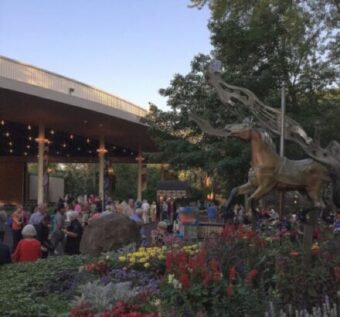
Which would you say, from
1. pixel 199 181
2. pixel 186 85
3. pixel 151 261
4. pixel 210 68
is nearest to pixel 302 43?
pixel 186 85

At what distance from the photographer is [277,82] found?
24328 millimetres

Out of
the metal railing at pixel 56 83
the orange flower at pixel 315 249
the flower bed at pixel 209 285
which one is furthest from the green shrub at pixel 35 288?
the metal railing at pixel 56 83

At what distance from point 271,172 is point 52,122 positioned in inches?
1079

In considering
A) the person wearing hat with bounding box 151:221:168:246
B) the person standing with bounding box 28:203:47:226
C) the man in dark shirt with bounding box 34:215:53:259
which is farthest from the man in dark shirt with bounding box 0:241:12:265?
the person standing with bounding box 28:203:47:226

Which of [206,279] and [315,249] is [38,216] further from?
[206,279]

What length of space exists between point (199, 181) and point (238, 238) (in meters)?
42.6

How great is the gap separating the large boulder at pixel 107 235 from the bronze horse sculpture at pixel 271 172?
231 cm

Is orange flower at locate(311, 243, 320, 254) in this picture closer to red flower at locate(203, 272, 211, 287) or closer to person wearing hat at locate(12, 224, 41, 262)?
red flower at locate(203, 272, 211, 287)

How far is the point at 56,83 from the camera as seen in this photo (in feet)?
96.5

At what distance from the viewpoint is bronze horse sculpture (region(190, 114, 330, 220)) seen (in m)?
10.3

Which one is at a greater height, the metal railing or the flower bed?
the metal railing

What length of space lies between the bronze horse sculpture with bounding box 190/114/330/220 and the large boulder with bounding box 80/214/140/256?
2313mm

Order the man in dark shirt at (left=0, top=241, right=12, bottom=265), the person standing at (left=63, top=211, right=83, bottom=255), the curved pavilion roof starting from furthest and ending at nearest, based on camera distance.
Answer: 1. the curved pavilion roof
2. the person standing at (left=63, top=211, right=83, bottom=255)
3. the man in dark shirt at (left=0, top=241, right=12, bottom=265)

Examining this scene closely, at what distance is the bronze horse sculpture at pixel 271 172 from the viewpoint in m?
10.3
